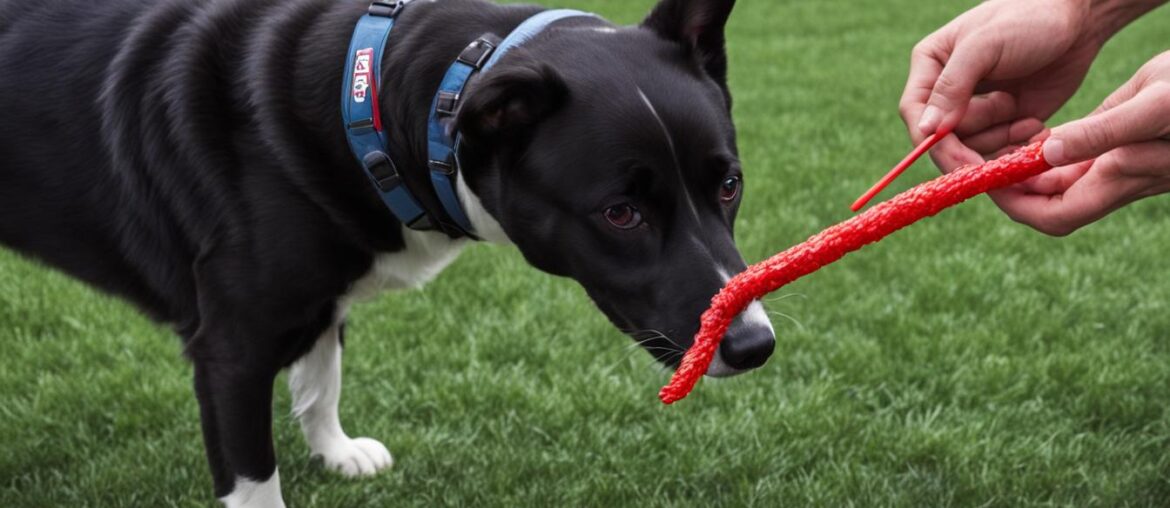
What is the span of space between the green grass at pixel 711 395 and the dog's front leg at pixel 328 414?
0.07 metres

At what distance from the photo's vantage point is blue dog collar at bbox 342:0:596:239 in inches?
102

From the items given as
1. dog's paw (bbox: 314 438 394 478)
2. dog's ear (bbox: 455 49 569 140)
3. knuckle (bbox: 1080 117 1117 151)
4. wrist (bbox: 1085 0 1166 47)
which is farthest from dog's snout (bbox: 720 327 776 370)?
dog's paw (bbox: 314 438 394 478)

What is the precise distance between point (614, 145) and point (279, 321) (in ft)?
2.86

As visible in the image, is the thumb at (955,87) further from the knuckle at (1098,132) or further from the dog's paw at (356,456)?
the dog's paw at (356,456)

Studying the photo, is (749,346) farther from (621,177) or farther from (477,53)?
(477,53)

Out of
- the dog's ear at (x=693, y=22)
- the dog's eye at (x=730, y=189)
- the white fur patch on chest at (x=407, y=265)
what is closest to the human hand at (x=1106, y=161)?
the dog's eye at (x=730, y=189)

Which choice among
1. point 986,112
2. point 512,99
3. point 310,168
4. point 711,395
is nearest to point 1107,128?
point 986,112

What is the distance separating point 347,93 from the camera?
2.68 m

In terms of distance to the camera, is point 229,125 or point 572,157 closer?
point 572,157

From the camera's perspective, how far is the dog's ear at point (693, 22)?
9.15 feet

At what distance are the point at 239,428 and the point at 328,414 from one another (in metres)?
0.71

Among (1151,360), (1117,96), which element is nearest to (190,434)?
(1117,96)

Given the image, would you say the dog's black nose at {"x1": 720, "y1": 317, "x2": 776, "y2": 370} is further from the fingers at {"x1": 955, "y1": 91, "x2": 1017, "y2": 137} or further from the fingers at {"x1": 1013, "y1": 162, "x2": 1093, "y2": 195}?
the fingers at {"x1": 955, "y1": 91, "x2": 1017, "y2": 137}

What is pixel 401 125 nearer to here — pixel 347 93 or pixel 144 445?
pixel 347 93
